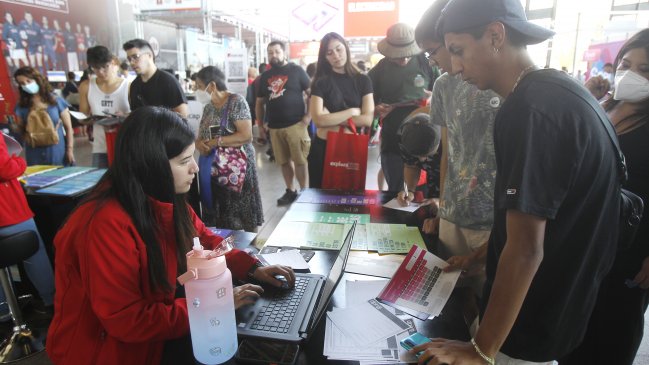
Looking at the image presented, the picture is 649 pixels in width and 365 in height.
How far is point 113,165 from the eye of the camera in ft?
3.09

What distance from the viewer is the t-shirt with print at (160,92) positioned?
2791 millimetres

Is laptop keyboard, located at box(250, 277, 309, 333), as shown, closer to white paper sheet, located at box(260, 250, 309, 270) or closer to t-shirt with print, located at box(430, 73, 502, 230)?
white paper sheet, located at box(260, 250, 309, 270)

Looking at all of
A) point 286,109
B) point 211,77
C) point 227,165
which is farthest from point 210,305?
point 286,109

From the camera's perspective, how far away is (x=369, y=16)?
201 inches

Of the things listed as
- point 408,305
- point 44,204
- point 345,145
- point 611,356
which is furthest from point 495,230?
point 44,204

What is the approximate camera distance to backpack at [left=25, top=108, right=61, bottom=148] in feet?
10.6

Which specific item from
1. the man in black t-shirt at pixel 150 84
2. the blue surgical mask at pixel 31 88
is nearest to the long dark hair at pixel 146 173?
the man in black t-shirt at pixel 150 84

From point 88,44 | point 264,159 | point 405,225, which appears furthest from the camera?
point 88,44

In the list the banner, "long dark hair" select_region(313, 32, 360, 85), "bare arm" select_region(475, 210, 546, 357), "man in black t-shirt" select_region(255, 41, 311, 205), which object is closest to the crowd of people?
"bare arm" select_region(475, 210, 546, 357)

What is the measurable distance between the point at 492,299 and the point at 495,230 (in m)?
0.16

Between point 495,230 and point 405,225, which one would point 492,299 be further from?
point 405,225

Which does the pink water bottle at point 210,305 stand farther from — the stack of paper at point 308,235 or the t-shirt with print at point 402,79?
the t-shirt with print at point 402,79

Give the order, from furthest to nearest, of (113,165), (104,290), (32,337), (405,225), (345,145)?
(345,145), (32,337), (405,225), (113,165), (104,290)

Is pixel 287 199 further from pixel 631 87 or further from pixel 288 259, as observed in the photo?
pixel 631 87
